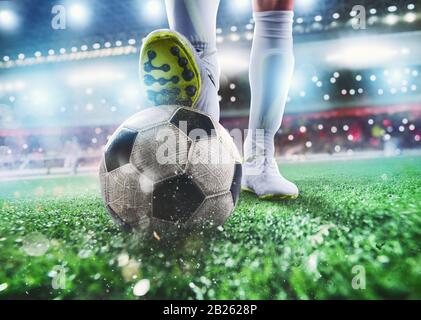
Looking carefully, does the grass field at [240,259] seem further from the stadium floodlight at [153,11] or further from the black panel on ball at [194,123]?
the stadium floodlight at [153,11]

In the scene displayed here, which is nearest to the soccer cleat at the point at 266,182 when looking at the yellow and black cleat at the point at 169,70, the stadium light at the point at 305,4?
the yellow and black cleat at the point at 169,70

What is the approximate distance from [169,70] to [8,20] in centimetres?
900

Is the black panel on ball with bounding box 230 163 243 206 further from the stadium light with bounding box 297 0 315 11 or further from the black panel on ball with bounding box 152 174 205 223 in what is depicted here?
the stadium light with bounding box 297 0 315 11

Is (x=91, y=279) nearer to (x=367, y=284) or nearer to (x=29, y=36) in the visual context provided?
(x=367, y=284)

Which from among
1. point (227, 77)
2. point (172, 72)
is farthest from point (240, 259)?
point (227, 77)

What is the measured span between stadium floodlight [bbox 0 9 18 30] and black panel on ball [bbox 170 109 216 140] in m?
8.42

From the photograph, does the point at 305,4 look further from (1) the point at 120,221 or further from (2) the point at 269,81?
(1) the point at 120,221

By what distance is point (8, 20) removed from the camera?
826 cm

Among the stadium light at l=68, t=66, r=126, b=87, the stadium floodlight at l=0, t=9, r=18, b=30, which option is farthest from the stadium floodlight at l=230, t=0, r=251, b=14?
the stadium floodlight at l=0, t=9, r=18, b=30

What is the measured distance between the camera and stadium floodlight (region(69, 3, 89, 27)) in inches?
323

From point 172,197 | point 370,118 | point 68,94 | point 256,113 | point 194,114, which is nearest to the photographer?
point 172,197

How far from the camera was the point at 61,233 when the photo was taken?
4.04 feet

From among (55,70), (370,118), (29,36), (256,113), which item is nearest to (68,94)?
(55,70)
